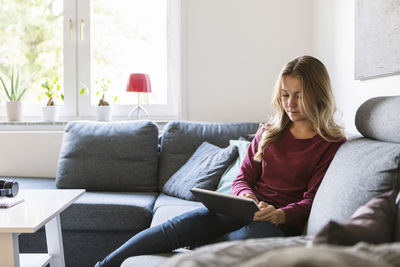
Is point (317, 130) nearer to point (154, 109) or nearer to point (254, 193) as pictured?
point (254, 193)

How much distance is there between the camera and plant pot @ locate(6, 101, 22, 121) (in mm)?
3451

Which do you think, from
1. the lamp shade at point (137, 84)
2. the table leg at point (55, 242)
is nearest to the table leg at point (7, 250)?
the table leg at point (55, 242)

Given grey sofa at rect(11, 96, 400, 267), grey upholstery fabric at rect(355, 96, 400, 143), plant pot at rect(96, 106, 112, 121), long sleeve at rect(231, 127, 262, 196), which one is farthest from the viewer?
plant pot at rect(96, 106, 112, 121)

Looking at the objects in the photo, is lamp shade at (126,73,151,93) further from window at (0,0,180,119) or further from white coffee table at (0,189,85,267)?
white coffee table at (0,189,85,267)

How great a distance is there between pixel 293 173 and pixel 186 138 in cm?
127

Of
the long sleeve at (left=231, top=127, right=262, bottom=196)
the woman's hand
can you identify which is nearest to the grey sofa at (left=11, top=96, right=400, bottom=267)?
the woman's hand

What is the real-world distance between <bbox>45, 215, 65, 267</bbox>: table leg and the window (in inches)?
63.5

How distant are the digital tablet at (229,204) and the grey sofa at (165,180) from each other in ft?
0.70

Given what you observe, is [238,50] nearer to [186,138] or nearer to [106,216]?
[186,138]

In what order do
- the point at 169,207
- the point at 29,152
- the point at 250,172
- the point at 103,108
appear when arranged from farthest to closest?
the point at 103,108
the point at 29,152
the point at 169,207
the point at 250,172

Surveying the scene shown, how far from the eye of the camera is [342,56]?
106 inches

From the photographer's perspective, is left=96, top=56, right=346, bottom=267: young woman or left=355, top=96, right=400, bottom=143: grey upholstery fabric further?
left=96, top=56, right=346, bottom=267: young woman

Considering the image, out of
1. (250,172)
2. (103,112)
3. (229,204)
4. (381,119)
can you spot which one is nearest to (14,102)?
(103,112)

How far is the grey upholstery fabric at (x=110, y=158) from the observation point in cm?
278
